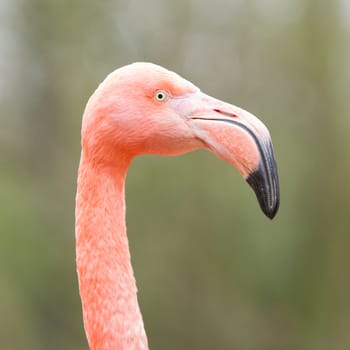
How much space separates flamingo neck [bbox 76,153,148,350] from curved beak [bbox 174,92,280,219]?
13.2 inches

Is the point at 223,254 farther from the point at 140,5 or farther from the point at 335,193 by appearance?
→ the point at 140,5

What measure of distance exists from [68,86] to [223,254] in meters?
2.95

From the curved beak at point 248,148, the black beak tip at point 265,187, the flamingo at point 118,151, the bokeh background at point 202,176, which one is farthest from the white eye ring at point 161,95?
the bokeh background at point 202,176

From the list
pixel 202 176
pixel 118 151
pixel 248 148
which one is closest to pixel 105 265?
pixel 118 151

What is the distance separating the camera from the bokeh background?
936 cm

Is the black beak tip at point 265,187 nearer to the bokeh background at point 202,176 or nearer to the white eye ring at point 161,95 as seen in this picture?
the white eye ring at point 161,95

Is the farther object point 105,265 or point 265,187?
point 105,265

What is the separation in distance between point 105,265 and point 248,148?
21.7 inches

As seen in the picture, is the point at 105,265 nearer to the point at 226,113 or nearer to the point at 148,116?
the point at 148,116

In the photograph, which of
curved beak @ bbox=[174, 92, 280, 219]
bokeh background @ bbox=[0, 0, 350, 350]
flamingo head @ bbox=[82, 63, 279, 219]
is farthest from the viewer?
bokeh background @ bbox=[0, 0, 350, 350]

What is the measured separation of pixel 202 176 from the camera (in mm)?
9492

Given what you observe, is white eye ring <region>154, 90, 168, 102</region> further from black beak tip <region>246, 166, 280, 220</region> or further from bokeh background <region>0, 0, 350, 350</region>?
bokeh background <region>0, 0, 350, 350</region>

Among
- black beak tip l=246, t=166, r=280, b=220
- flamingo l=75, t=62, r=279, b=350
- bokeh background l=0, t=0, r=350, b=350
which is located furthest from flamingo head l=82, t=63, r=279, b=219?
bokeh background l=0, t=0, r=350, b=350

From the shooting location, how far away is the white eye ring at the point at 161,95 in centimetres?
217
